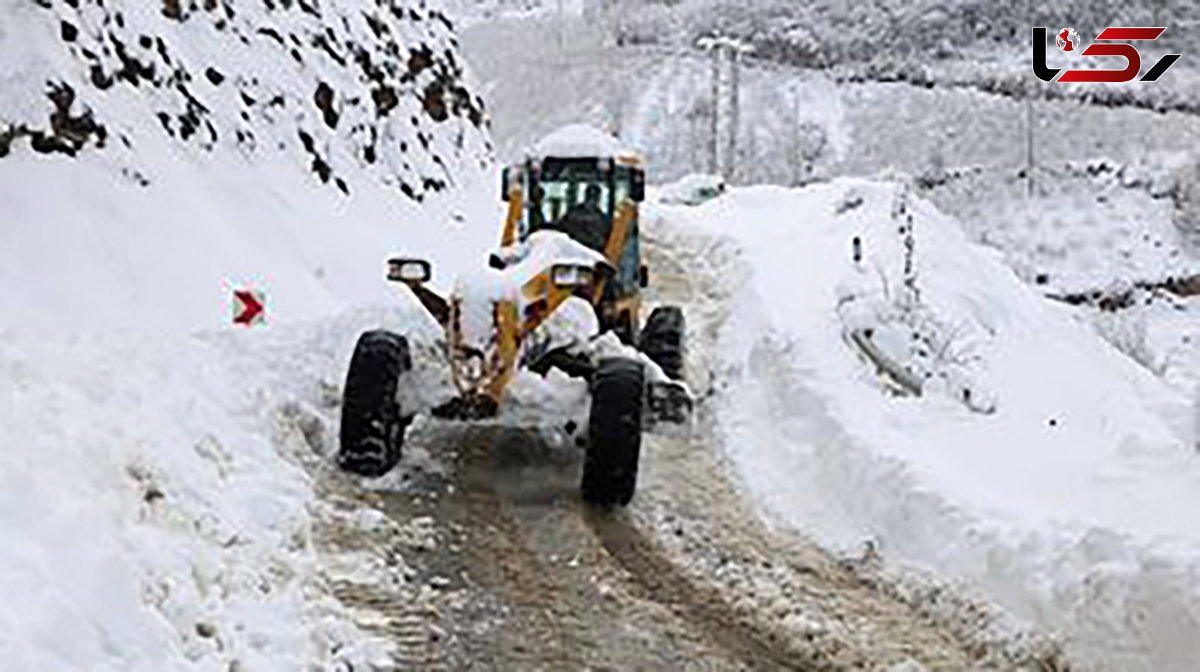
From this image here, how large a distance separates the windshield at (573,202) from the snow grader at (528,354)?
0.48ft

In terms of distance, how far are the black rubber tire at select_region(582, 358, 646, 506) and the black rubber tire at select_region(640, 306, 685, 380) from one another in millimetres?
3769

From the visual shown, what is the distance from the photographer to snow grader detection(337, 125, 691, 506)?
32.5 feet

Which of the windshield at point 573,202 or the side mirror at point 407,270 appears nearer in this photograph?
the side mirror at point 407,270

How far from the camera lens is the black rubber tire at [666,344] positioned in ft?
45.8

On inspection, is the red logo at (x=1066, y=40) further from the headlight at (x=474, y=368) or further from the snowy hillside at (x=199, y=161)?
the headlight at (x=474, y=368)

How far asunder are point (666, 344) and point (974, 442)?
151 inches

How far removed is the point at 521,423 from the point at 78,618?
514 cm

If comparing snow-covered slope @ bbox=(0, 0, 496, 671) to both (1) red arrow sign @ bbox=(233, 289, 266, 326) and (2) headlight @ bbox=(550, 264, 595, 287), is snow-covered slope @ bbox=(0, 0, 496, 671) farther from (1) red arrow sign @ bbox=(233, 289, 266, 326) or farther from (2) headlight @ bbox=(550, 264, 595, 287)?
(2) headlight @ bbox=(550, 264, 595, 287)

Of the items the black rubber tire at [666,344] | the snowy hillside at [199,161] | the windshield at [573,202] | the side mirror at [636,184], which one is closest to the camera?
the snowy hillside at [199,161]

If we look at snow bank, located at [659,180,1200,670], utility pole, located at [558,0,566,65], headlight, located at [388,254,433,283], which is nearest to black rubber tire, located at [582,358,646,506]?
snow bank, located at [659,180,1200,670]

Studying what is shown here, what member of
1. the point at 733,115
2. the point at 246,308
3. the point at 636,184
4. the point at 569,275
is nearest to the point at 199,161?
the point at 246,308

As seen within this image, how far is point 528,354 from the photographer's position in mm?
10641

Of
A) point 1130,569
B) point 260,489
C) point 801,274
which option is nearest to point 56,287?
point 260,489

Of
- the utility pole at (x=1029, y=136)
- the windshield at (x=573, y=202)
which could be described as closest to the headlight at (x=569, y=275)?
the windshield at (x=573, y=202)
